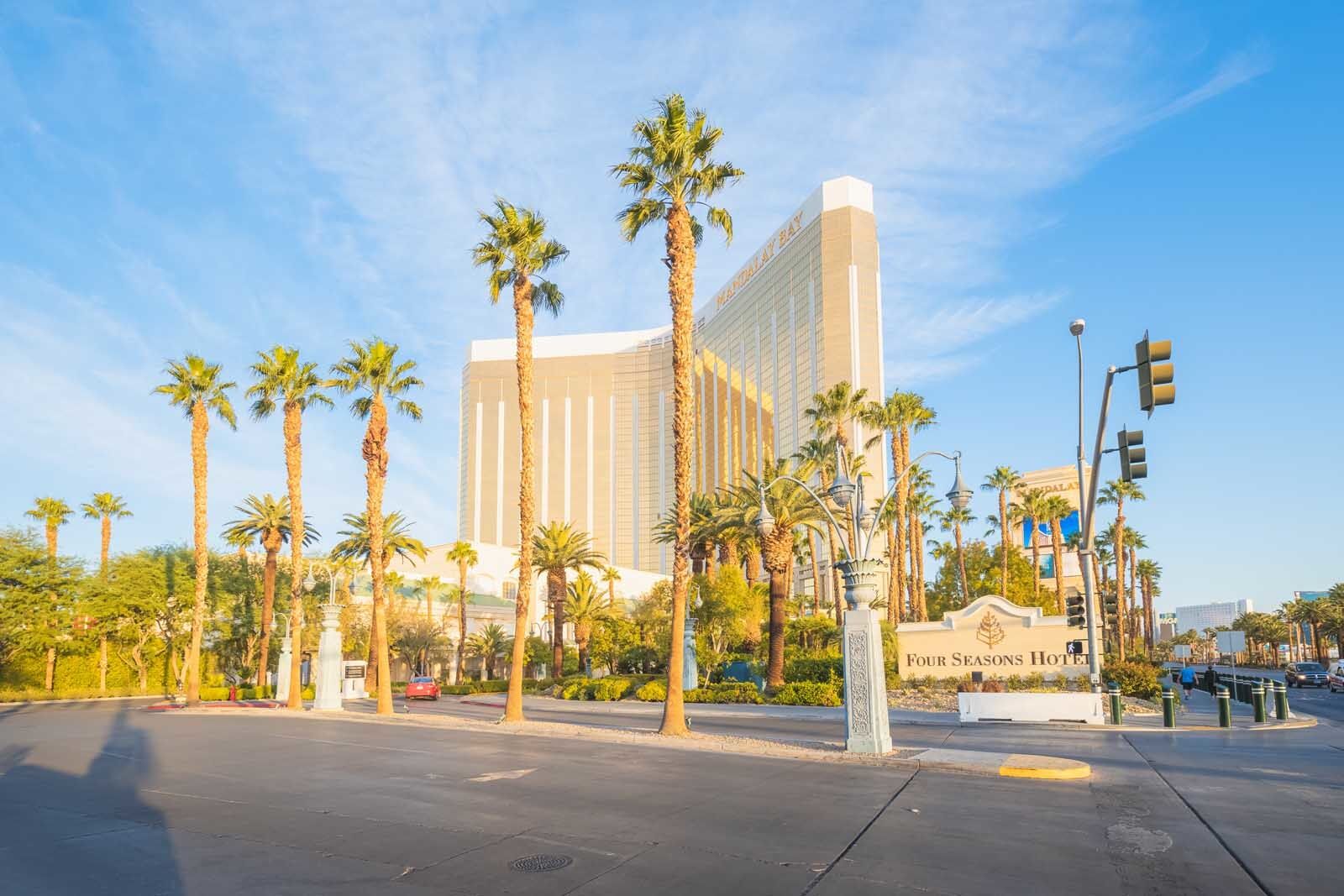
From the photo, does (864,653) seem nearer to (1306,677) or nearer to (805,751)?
(805,751)

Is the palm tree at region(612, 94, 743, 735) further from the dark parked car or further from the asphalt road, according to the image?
the dark parked car

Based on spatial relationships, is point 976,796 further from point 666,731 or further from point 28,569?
point 28,569

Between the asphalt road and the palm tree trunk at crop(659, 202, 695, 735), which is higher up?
the palm tree trunk at crop(659, 202, 695, 735)

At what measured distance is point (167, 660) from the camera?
57094 millimetres

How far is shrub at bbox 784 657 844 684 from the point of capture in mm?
38969

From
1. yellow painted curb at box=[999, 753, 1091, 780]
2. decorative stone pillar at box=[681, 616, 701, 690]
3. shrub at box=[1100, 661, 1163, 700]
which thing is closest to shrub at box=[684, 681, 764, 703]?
decorative stone pillar at box=[681, 616, 701, 690]

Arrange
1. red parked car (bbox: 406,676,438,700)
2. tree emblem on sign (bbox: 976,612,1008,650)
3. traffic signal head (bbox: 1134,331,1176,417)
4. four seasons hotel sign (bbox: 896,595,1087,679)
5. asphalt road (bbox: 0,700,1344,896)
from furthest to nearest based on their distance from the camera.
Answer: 1. red parked car (bbox: 406,676,438,700)
2. tree emblem on sign (bbox: 976,612,1008,650)
3. four seasons hotel sign (bbox: 896,595,1087,679)
4. traffic signal head (bbox: 1134,331,1176,417)
5. asphalt road (bbox: 0,700,1344,896)

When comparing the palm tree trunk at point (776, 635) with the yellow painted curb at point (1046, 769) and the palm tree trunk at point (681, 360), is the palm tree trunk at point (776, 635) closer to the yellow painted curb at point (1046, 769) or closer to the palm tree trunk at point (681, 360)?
the palm tree trunk at point (681, 360)

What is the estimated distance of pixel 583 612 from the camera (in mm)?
59656

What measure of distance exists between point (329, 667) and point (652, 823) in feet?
98.2

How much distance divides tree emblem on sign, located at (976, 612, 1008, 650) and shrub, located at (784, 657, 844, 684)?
Answer: 616 cm

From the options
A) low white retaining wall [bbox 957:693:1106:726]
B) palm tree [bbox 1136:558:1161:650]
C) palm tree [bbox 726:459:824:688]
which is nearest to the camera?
A: low white retaining wall [bbox 957:693:1106:726]

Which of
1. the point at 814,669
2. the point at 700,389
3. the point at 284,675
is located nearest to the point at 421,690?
the point at 284,675

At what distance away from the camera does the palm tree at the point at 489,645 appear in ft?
229
